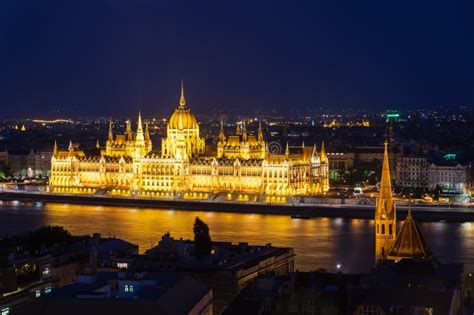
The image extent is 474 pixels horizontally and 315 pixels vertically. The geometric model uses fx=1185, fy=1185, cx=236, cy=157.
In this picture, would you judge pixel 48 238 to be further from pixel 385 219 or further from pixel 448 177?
pixel 448 177

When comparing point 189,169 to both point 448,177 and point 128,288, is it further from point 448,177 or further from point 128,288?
point 128,288

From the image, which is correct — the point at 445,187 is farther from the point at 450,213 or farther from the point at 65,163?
the point at 65,163

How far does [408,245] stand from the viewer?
56.0 ft

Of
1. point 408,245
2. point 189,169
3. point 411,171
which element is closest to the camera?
point 408,245

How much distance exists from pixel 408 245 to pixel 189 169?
1384 inches

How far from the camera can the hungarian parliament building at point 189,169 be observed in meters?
49.6

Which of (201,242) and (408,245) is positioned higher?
(408,245)

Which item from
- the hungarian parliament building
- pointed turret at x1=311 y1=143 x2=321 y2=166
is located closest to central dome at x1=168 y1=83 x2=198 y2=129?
the hungarian parliament building

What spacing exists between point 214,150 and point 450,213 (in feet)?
56.4

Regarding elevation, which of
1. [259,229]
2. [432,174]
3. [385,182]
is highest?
[432,174]

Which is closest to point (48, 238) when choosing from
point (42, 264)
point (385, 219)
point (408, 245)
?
point (42, 264)

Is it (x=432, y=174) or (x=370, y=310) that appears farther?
(x=432, y=174)

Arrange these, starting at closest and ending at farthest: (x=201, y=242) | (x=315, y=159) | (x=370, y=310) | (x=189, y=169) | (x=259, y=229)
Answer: (x=370, y=310) < (x=201, y=242) < (x=259, y=229) < (x=315, y=159) < (x=189, y=169)

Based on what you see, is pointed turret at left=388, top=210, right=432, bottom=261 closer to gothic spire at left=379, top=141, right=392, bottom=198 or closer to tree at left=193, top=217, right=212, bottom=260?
gothic spire at left=379, top=141, right=392, bottom=198
